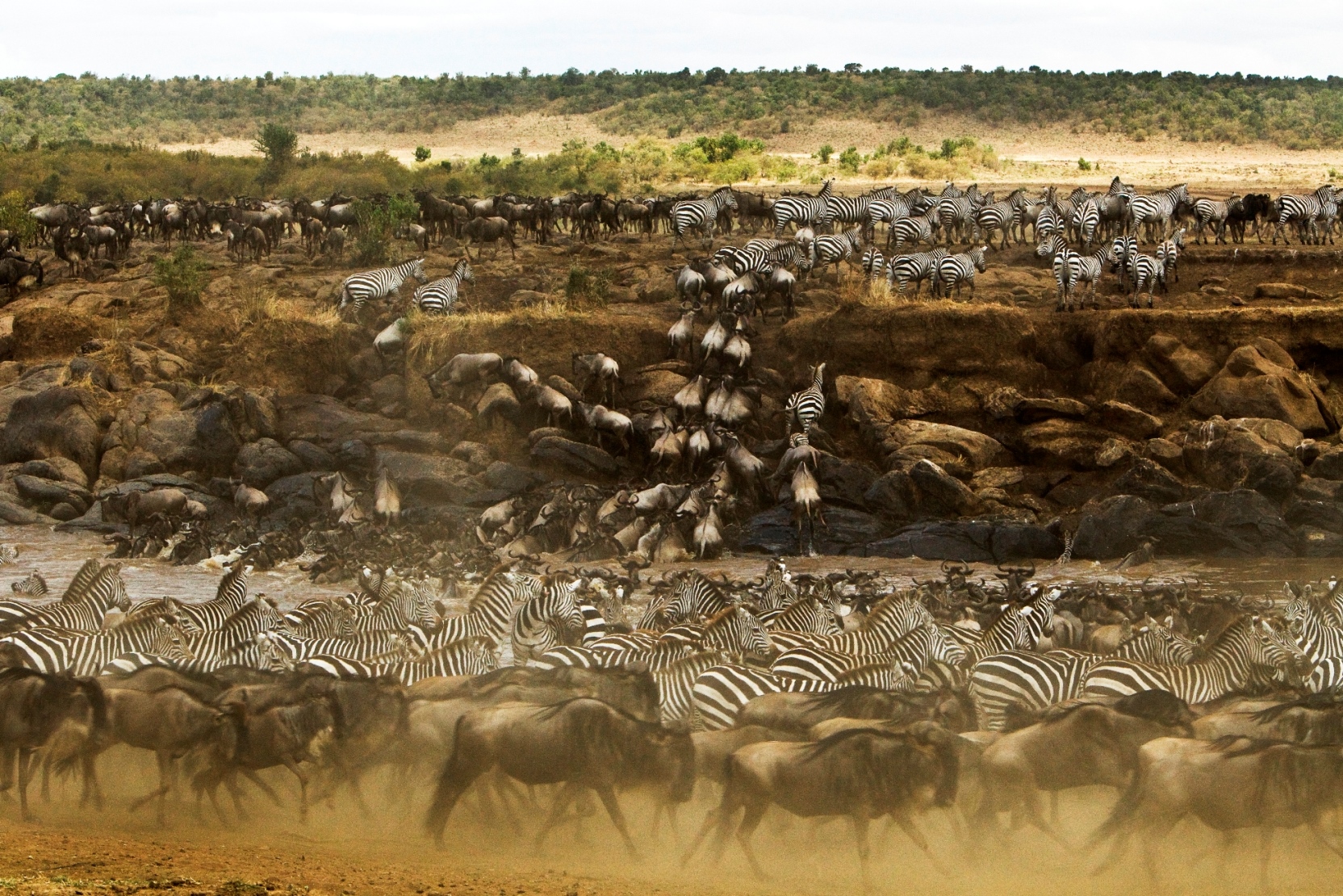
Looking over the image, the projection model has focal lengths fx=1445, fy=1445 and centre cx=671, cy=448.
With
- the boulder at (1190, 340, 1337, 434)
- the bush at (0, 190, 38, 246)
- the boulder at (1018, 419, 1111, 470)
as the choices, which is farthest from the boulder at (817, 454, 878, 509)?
the bush at (0, 190, 38, 246)

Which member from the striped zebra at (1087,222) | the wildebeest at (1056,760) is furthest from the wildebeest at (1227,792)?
the striped zebra at (1087,222)

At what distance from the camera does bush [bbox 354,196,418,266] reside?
26.2 metres

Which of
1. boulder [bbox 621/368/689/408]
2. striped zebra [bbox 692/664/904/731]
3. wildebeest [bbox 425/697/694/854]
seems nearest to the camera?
wildebeest [bbox 425/697/694/854]

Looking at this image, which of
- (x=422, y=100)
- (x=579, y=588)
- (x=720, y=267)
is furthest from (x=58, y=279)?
(x=422, y=100)

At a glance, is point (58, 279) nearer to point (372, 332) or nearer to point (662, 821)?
point (372, 332)

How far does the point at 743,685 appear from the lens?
9242 mm

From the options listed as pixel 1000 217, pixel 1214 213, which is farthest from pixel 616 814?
pixel 1214 213

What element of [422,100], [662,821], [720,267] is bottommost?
[662,821]

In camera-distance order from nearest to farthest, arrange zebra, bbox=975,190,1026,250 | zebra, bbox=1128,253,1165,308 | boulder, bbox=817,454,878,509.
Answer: boulder, bbox=817,454,878,509
zebra, bbox=1128,253,1165,308
zebra, bbox=975,190,1026,250

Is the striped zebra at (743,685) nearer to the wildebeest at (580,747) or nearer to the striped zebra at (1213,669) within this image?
the wildebeest at (580,747)

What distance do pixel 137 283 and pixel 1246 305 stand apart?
60.5 ft

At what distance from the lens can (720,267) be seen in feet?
74.3

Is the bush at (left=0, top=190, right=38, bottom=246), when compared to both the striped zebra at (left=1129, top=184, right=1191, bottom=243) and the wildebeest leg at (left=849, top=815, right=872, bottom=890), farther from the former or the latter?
the wildebeest leg at (left=849, top=815, right=872, bottom=890)

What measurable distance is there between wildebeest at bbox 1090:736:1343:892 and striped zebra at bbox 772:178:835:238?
19680mm
